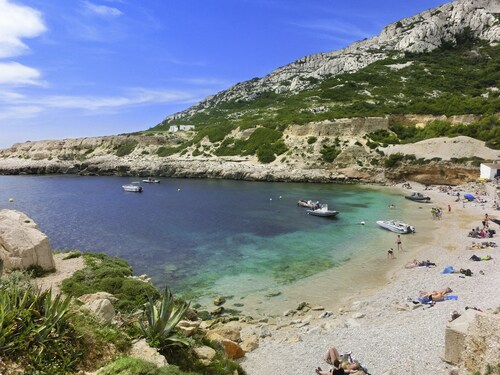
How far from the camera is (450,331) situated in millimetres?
11625

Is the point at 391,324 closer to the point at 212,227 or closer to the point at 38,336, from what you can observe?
the point at 38,336

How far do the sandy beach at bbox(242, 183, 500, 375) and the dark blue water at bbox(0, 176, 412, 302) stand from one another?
18.7 feet

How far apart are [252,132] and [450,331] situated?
91.2 m

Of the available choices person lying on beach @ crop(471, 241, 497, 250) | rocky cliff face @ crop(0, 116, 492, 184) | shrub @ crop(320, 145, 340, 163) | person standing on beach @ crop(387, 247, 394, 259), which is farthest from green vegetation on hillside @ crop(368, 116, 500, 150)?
person standing on beach @ crop(387, 247, 394, 259)

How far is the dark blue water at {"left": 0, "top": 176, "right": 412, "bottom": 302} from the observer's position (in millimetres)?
27391

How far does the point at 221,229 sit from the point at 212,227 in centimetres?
156

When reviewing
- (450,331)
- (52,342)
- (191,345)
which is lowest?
(450,331)

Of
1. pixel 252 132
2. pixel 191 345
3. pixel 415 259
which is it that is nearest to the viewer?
pixel 191 345

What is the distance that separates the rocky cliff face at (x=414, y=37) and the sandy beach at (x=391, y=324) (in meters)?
137

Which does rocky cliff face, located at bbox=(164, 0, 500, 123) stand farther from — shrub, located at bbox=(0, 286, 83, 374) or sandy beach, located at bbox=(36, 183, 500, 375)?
shrub, located at bbox=(0, 286, 83, 374)

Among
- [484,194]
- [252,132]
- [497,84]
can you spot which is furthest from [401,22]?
[484,194]

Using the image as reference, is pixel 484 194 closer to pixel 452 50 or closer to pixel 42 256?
pixel 42 256

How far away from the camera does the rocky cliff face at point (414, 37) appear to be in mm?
136250

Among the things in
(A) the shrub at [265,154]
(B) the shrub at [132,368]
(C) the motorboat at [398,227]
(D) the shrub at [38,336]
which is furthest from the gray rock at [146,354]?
(A) the shrub at [265,154]
